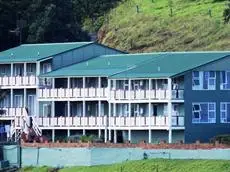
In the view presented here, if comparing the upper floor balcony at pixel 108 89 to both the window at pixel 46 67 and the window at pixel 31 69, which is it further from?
the window at pixel 31 69

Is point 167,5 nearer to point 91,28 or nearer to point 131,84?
point 91,28

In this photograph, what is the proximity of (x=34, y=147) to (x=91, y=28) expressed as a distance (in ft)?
168

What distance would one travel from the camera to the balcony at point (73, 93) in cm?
11550

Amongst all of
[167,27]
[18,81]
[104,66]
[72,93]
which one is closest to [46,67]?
[18,81]

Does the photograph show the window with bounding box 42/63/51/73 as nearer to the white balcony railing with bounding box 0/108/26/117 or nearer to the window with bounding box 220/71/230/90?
the white balcony railing with bounding box 0/108/26/117

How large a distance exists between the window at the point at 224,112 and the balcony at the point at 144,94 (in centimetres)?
345

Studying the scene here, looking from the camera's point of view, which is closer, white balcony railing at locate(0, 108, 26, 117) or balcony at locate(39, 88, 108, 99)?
balcony at locate(39, 88, 108, 99)

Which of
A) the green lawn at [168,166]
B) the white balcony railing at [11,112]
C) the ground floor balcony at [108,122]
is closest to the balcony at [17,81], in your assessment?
the white balcony railing at [11,112]

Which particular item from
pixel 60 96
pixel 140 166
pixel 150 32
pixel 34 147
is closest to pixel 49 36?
pixel 150 32

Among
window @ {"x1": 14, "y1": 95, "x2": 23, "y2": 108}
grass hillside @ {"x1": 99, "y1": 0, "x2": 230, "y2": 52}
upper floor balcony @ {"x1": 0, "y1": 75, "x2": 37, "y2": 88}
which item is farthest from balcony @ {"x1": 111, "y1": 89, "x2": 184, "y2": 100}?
grass hillside @ {"x1": 99, "y1": 0, "x2": 230, "y2": 52}

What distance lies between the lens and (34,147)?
108688 millimetres

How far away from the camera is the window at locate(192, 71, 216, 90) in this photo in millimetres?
109812

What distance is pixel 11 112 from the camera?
122062 millimetres

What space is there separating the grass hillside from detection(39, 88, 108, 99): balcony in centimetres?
2163
